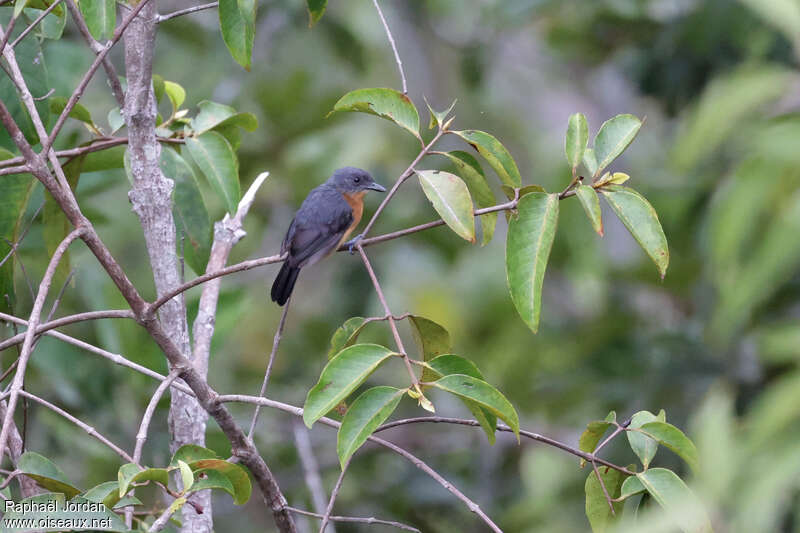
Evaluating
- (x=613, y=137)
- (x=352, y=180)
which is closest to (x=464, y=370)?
(x=613, y=137)

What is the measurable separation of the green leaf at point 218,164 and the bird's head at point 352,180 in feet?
6.15

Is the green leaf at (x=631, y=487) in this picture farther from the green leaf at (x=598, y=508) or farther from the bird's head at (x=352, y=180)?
the bird's head at (x=352, y=180)

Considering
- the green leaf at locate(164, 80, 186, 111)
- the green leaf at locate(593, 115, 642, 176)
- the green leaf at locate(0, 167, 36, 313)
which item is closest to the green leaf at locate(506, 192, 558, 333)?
the green leaf at locate(593, 115, 642, 176)

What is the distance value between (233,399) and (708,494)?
105 cm

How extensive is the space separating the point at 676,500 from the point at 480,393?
484 millimetres

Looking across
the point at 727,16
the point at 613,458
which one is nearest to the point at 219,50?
the point at 727,16

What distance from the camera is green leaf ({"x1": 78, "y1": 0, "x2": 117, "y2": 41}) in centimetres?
214

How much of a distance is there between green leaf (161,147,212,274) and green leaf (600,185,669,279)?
1.27m

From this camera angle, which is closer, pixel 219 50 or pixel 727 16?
pixel 727 16

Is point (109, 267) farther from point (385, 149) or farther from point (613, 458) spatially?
point (385, 149)

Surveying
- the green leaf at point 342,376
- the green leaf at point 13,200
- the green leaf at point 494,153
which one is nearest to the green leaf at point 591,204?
the green leaf at point 494,153

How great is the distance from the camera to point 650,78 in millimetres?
5621

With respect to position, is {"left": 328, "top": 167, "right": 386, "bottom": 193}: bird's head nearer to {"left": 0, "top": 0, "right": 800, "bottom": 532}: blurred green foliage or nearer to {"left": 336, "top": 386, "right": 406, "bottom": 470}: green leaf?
{"left": 0, "top": 0, "right": 800, "bottom": 532}: blurred green foliage

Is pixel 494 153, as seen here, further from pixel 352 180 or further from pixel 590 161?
pixel 352 180
